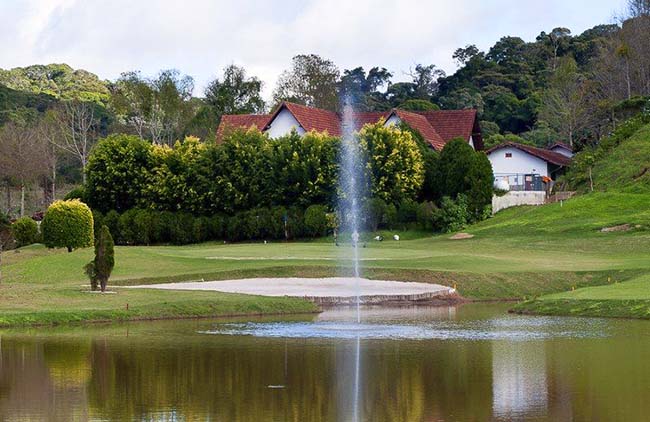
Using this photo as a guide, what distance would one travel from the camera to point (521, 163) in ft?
281

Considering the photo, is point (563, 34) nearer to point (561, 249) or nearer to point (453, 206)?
point (453, 206)

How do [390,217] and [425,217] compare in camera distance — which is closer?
[390,217]

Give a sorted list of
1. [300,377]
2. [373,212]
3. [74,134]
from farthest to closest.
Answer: [74,134], [373,212], [300,377]

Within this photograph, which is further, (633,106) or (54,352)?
(633,106)

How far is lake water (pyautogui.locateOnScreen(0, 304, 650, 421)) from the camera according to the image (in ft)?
61.7

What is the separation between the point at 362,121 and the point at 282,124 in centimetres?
789

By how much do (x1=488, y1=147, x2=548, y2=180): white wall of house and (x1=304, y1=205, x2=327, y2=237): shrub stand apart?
66.1 ft

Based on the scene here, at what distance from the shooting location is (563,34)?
137000 millimetres

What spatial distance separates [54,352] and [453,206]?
4606 centimetres

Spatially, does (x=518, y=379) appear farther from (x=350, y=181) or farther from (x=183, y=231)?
(x=183, y=231)

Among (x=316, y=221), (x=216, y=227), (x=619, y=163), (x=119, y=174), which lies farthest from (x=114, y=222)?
(x=619, y=163)

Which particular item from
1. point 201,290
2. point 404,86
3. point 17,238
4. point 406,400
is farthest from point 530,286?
point 404,86

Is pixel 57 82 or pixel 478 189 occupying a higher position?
pixel 57 82

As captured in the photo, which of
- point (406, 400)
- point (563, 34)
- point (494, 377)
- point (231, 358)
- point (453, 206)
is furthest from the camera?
point (563, 34)
